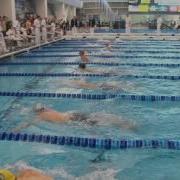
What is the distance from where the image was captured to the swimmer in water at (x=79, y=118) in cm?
524

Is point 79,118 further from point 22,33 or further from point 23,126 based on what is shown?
point 22,33

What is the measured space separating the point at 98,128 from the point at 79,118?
46cm

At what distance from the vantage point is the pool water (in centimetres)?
397

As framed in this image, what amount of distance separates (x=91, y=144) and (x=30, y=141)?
2.10 feet

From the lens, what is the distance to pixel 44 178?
335cm

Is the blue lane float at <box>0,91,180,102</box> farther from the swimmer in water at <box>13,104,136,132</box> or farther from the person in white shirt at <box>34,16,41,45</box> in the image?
the person in white shirt at <box>34,16,41,45</box>

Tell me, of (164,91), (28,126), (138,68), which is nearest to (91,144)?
(28,126)

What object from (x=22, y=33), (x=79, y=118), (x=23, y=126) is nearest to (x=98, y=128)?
Result: (x=79, y=118)

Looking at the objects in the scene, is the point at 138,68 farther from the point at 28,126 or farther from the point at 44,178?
the point at 44,178

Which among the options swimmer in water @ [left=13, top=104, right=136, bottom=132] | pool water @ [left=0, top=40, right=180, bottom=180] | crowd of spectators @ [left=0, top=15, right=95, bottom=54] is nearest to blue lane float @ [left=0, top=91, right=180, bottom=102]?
pool water @ [left=0, top=40, right=180, bottom=180]

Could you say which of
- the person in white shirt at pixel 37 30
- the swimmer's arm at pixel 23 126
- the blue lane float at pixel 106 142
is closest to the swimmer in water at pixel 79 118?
the swimmer's arm at pixel 23 126

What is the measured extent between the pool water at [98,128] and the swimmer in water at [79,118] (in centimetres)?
2

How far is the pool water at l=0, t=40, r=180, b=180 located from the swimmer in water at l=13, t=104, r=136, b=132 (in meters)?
0.02

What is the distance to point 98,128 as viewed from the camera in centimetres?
511
